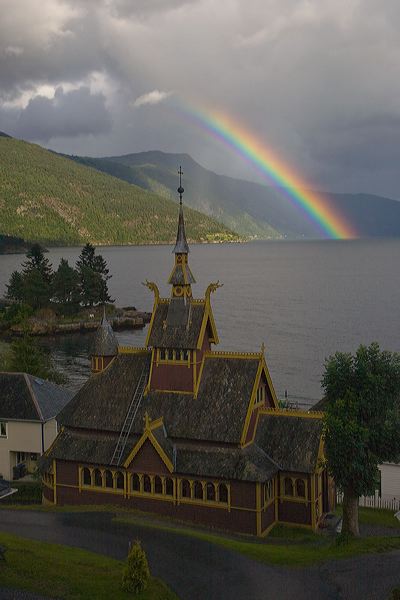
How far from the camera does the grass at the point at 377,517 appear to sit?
1695 inches

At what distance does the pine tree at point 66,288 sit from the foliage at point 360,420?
115m

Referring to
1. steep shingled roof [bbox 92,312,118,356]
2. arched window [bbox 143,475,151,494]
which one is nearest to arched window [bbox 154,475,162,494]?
arched window [bbox 143,475,151,494]

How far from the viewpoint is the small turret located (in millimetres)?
48031

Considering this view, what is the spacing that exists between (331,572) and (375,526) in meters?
11.2

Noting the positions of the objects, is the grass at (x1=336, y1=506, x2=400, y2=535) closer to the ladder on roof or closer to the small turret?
the ladder on roof

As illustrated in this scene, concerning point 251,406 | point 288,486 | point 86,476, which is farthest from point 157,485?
point 288,486

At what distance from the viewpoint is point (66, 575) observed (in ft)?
97.0

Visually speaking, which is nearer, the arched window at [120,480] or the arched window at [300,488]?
the arched window at [300,488]

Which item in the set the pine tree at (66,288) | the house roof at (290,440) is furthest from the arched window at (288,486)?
the pine tree at (66,288)

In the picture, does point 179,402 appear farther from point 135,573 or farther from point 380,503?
point 135,573

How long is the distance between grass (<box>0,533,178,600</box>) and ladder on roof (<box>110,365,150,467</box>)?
978cm

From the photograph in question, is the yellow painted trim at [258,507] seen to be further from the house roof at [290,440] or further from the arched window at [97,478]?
the arched window at [97,478]

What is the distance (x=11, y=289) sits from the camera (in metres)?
156

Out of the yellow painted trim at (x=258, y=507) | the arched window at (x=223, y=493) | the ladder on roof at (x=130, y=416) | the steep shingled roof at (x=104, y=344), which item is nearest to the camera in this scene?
the yellow painted trim at (x=258, y=507)
